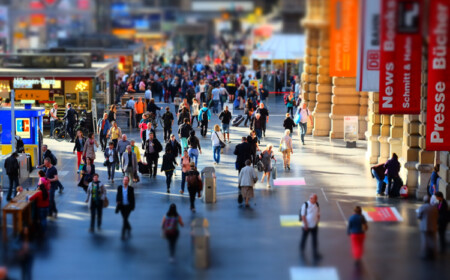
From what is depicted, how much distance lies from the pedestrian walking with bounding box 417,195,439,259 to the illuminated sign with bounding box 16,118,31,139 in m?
15.1

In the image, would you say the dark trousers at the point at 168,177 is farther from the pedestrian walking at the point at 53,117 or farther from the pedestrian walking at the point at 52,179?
the pedestrian walking at the point at 53,117

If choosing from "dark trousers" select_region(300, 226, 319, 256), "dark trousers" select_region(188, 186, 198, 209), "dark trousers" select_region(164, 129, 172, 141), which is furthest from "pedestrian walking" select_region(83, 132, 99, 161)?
"dark trousers" select_region(300, 226, 319, 256)

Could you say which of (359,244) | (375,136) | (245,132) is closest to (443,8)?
(359,244)

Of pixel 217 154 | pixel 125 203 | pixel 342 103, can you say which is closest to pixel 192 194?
pixel 125 203

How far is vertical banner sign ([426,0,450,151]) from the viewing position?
831 inches

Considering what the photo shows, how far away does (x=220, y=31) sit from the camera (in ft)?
428

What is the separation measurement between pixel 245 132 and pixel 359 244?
72.4 ft

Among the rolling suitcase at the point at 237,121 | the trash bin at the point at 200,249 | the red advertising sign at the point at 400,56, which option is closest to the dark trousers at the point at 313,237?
the trash bin at the point at 200,249

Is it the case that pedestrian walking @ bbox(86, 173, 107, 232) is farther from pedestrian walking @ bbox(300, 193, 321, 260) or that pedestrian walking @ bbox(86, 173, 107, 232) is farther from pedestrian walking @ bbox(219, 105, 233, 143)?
pedestrian walking @ bbox(219, 105, 233, 143)

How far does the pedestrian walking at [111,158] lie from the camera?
1172 inches

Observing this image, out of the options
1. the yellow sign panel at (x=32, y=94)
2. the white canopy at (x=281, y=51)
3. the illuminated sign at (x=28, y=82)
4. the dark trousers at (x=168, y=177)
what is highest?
the white canopy at (x=281, y=51)

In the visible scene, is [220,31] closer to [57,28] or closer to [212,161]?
[57,28]

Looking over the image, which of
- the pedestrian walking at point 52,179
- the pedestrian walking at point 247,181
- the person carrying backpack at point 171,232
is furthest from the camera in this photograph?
the pedestrian walking at point 247,181

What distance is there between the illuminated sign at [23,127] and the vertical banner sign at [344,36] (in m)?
9.79
